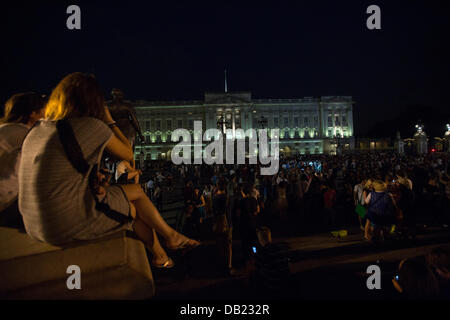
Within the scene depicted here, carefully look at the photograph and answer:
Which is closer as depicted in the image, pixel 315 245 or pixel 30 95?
pixel 30 95

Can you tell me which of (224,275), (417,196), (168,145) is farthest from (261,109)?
(224,275)

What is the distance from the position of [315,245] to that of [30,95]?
5749 millimetres

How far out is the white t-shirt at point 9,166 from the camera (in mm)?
1478

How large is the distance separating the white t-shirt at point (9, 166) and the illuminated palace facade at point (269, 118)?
63375 millimetres

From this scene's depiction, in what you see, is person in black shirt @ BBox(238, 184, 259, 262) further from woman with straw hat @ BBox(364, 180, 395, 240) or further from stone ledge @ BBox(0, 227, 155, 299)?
stone ledge @ BBox(0, 227, 155, 299)

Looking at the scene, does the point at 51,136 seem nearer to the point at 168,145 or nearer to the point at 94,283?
the point at 94,283

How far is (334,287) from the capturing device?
12.5ft

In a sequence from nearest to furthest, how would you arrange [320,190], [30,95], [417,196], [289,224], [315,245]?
[30,95], [315,245], [289,224], [320,190], [417,196]

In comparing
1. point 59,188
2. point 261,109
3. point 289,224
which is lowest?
point 289,224

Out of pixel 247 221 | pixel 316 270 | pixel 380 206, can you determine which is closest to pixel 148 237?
pixel 247 221

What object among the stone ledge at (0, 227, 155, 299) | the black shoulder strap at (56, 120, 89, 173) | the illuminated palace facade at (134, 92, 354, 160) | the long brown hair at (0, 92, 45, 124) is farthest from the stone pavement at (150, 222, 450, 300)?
the illuminated palace facade at (134, 92, 354, 160)

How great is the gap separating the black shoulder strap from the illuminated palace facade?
6368 cm

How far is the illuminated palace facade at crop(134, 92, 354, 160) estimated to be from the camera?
64.6 meters
